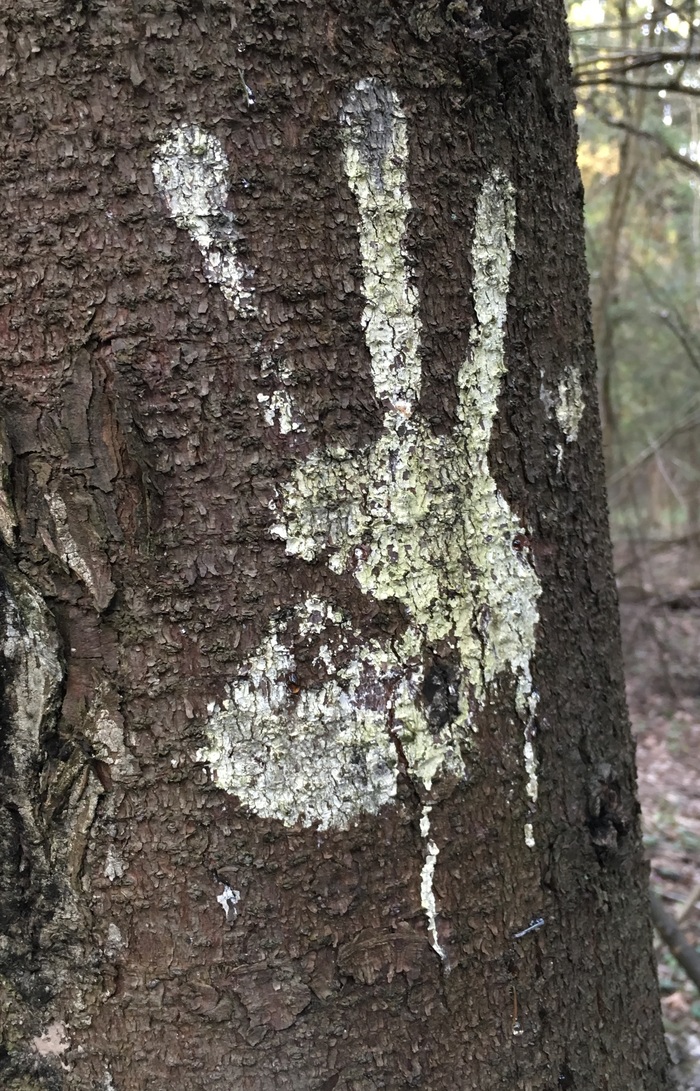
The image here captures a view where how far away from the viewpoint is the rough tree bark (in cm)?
65

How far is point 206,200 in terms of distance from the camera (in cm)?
65

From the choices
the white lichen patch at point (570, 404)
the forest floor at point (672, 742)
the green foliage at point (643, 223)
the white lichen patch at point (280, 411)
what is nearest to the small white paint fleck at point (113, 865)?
the white lichen patch at point (280, 411)

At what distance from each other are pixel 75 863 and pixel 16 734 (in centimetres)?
13

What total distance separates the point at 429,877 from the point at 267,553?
332 millimetres

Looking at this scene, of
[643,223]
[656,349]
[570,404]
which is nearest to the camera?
[570,404]

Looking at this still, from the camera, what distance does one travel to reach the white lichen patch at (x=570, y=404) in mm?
808

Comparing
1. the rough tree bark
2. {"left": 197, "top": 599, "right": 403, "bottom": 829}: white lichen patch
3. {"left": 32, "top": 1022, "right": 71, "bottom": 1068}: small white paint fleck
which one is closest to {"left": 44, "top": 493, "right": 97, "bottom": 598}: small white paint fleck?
the rough tree bark

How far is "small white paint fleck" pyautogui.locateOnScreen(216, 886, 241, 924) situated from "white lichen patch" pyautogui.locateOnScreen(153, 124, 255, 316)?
505mm

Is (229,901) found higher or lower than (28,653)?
lower

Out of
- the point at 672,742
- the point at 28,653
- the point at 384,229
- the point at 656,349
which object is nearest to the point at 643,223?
the point at 656,349

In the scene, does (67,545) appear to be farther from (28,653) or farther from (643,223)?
(643,223)

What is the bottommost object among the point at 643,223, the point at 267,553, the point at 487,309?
the point at 267,553

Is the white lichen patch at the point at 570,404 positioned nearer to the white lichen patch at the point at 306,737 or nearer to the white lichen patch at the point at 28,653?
the white lichen patch at the point at 306,737

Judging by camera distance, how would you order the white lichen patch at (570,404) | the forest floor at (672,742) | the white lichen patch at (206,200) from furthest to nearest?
the forest floor at (672,742) → the white lichen patch at (570,404) → the white lichen patch at (206,200)
